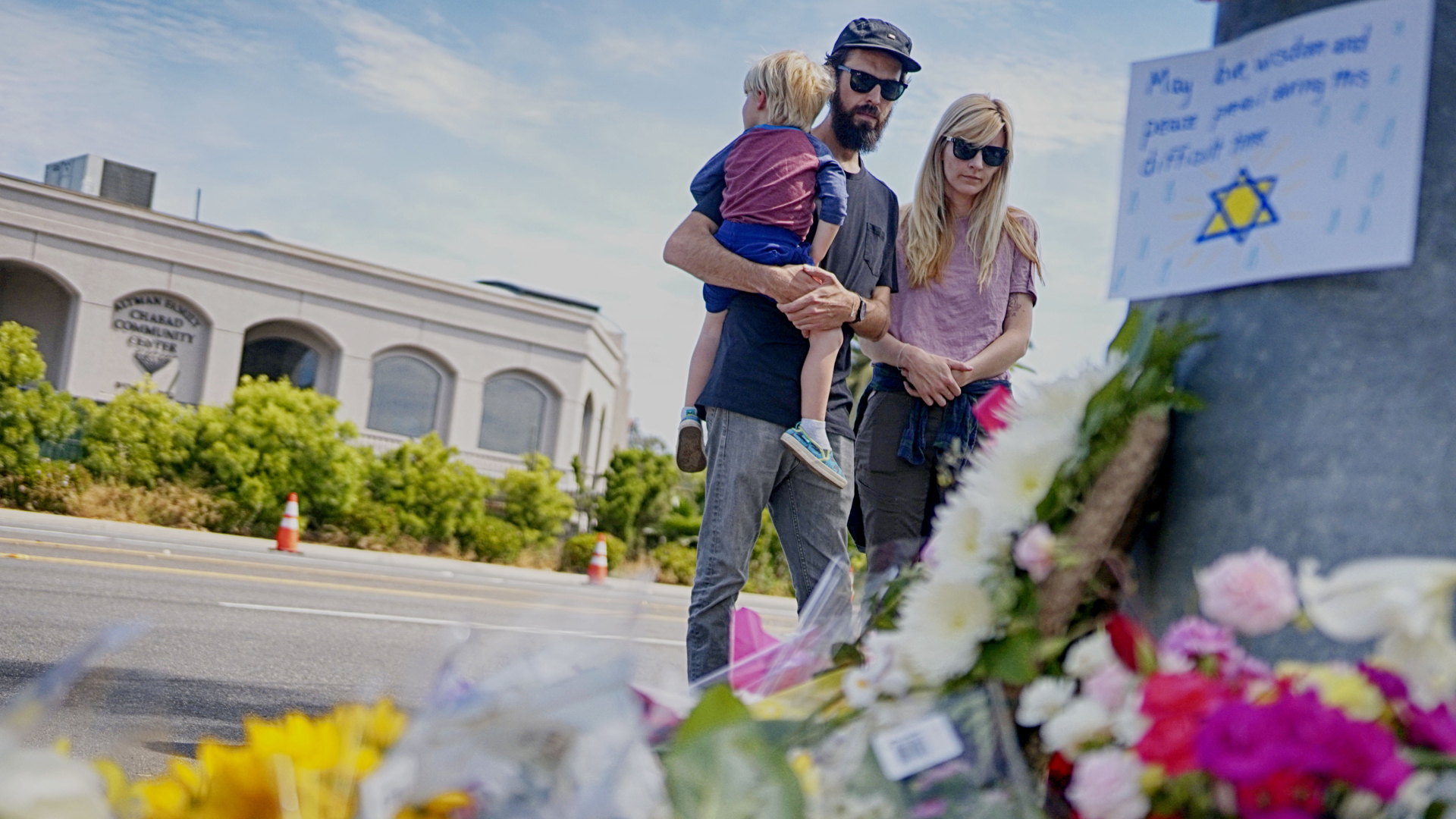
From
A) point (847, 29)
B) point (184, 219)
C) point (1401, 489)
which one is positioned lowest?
point (1401, 489)

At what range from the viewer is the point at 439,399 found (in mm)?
26312

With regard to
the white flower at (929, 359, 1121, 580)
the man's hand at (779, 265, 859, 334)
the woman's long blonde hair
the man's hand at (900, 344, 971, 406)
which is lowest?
the white flower at (929, 359, 1121, 580)

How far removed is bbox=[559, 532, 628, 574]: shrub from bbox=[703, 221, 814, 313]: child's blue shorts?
15285 millimetres

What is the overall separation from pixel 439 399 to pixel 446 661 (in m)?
26.0

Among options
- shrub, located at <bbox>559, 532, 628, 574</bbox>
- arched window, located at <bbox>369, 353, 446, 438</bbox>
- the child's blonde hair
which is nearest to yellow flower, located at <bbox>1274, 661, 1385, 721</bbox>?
the child's blonde hair

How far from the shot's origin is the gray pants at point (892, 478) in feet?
9.84

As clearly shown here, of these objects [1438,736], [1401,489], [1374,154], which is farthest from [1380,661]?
[1374,154]

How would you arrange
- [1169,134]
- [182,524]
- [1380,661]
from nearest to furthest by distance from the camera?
[1380,661] → [1169,134] → [182,524]

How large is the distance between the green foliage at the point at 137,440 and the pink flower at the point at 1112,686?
17.8 meters

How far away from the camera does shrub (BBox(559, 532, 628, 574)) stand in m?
18.2

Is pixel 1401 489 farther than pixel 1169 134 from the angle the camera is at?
No

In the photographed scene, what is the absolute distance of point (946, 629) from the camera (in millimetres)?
1069

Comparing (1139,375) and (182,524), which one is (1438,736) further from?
(182,524)

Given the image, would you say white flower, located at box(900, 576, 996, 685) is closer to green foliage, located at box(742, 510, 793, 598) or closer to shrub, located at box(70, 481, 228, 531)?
green foliage, located at box(742, 510, 793, 598)
